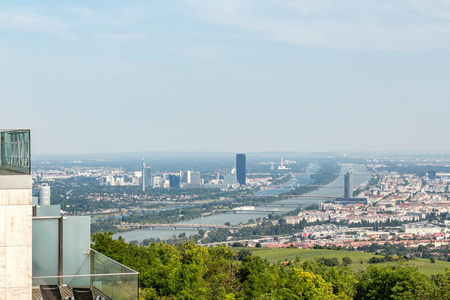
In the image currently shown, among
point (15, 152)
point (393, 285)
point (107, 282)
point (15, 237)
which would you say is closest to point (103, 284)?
point (107, 282)

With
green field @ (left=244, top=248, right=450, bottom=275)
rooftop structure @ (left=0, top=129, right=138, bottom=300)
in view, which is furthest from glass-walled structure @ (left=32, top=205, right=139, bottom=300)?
green field @ (left=244, top=248, right=450, bottom=275)

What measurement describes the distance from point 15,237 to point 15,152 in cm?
134

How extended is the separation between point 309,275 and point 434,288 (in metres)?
8.85

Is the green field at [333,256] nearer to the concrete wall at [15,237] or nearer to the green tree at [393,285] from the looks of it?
the green tree at [393,285]

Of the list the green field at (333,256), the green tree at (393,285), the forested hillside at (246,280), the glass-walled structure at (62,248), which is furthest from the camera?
the green field at (333,256)

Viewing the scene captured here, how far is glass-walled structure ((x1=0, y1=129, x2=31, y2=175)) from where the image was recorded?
8.69 m

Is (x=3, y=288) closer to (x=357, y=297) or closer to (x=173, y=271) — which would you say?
(x=173, y=271)

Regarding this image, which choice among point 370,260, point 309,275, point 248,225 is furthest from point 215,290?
point 248,225

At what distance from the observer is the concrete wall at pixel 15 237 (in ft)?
27.9

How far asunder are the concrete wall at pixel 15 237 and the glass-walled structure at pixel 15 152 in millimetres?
230

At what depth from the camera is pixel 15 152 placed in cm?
902

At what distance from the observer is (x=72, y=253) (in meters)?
11.6

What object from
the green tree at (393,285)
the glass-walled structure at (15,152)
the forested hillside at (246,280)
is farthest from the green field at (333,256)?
the glass-walled structure at (15,152)

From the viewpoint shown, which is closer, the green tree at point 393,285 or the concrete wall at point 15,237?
the concrete wall at point 15,237
